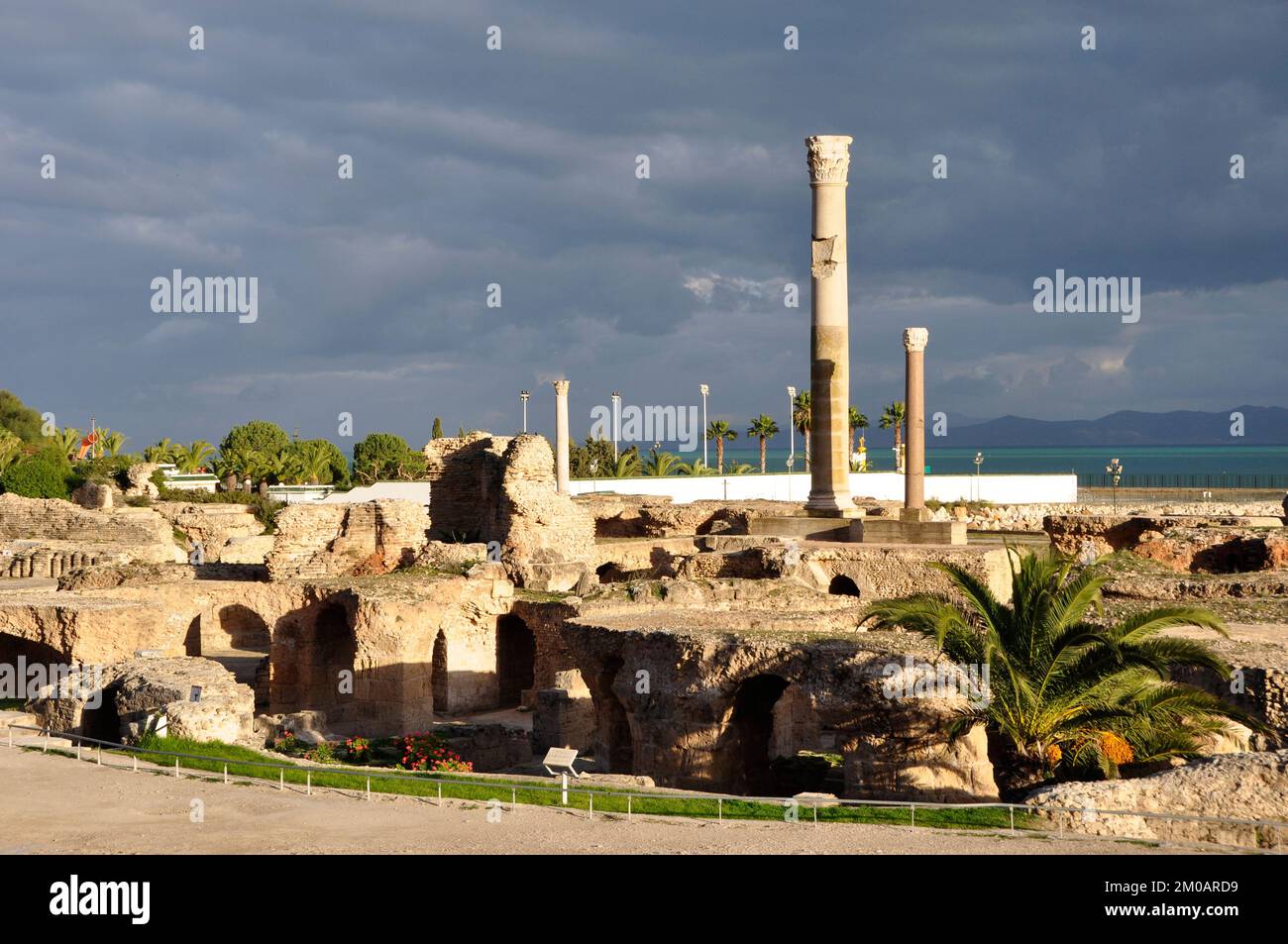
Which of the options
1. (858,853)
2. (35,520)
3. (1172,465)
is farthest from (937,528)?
(1172,465)

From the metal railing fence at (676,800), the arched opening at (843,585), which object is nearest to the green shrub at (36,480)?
the arched opening at (843,585)

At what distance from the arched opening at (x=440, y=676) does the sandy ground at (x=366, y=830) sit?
11.8m

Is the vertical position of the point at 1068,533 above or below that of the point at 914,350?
below

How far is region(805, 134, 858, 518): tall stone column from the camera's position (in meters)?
33.2

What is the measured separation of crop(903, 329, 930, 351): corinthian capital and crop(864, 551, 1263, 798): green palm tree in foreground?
2376 cm

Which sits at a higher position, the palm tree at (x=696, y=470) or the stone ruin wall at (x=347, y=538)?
the palm tree at (x=696, y=470)

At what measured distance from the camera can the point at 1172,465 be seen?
197 m

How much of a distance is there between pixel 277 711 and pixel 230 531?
87.6 feet

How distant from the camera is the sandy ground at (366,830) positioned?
11.4 metres

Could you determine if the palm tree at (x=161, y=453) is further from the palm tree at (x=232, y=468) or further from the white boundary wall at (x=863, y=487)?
the white boundary wall at (x=863, y=487)

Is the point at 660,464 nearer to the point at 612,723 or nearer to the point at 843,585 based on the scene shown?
the point at 843,585

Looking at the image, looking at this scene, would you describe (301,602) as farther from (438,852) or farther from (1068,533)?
(1068,533)

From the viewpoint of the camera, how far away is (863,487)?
220 feet

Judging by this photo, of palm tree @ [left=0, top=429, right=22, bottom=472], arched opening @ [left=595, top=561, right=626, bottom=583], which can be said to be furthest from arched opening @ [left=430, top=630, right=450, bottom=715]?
palm tree @ [left=0, top=429, right=22, bottom=472]
